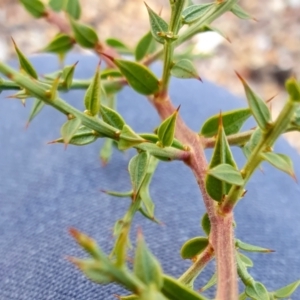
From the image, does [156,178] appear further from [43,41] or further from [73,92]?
[43,41]

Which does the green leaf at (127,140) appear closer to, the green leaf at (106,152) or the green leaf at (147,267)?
the green leaf at (147,267)

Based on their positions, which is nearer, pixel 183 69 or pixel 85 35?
pixel 183 69

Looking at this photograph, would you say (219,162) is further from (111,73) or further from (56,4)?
(56,4)

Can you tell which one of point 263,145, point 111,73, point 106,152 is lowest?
point 106,152

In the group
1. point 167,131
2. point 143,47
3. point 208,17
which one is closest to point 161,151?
point 167,131

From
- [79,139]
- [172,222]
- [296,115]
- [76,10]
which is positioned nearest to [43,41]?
[76,10]

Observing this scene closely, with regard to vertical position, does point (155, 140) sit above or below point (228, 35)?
above

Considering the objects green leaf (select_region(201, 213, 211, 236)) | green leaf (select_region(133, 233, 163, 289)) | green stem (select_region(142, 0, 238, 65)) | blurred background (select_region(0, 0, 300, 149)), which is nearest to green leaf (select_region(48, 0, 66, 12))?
green stem (select_region(142, 0, 238, 65))
